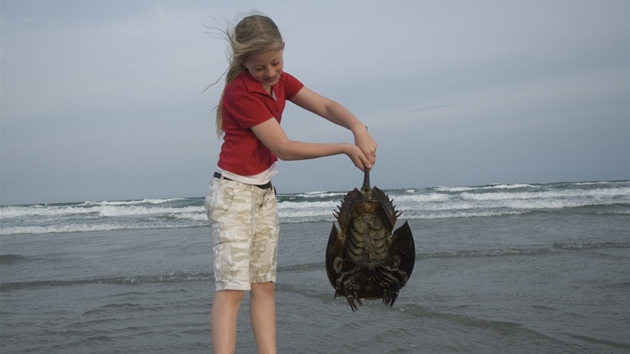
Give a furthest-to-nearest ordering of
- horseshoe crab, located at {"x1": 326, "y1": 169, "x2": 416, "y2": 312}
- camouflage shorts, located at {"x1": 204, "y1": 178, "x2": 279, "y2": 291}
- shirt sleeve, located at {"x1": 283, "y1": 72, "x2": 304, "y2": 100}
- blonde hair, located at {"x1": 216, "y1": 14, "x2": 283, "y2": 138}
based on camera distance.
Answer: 1. shirt sleeve, located at {"x1": 283, "y1": 72, "x2": 304, "y2": 100}
2. horseshoe crab, located at {"x1": 326, "y1": 169, "x2": 416, "y2": 312}
3. camouflage shorts, located at {"x1": 204, "y1": 178, "x2": 279, "y2": 291}
4. blonde hair, located at {"x1": 216, "y1": 14, "x2": 283, "y2": 138}

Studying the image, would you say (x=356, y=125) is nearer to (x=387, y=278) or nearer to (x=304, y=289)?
(x=387, y=278)


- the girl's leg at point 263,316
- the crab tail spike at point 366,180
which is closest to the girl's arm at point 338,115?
the crab tail spike at point 366,180

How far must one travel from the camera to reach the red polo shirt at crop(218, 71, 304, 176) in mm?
2568

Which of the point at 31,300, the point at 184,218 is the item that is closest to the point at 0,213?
the point at 184,218

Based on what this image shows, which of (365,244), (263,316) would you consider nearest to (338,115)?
(365,244)

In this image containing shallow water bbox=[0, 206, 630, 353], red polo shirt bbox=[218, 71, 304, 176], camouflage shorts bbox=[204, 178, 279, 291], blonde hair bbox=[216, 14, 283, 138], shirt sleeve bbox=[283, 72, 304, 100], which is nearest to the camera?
blonde hair bbox=[216, 14, 283, 138]

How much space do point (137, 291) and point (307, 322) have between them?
85.4 inches

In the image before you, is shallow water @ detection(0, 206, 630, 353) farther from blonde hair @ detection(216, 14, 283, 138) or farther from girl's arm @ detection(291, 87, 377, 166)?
blonde hair @ detection(216, 14, 283, 138)

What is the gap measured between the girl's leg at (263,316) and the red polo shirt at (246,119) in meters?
0.67

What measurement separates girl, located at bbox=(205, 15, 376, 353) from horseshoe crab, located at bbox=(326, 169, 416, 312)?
14.2 inches

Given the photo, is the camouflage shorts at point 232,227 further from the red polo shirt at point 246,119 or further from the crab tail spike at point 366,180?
the crab tail spike at point 366,180

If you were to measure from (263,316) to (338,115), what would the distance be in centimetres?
115

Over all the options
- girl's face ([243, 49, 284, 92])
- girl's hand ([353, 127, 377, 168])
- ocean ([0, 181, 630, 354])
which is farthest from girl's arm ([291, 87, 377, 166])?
ocean ([0, 181, 630, 354])

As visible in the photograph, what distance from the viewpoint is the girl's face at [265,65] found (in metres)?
2.47
